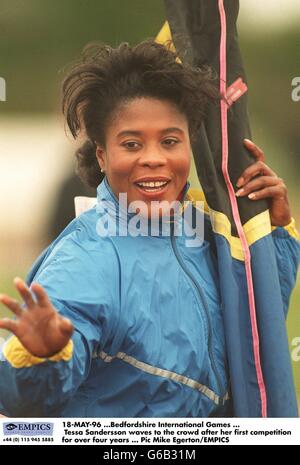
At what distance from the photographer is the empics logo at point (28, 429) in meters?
2.24

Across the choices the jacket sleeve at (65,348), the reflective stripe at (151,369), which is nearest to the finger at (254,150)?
the jacket sleeve at (65,348)

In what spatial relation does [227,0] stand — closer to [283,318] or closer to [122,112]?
[122,112]

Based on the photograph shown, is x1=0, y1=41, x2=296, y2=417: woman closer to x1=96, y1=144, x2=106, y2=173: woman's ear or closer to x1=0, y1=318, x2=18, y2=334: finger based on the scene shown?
x1=96, y1=144, x2=106, y2=173: woman's ear

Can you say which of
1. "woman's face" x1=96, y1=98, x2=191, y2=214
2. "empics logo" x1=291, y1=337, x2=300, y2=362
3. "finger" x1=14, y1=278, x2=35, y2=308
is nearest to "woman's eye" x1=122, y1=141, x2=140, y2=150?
"woman's face" x1=96, y1=98, x2=191, y2=214

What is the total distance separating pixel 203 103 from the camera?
2184 millimetres

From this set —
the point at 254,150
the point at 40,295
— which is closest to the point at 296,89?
the point at 254,150

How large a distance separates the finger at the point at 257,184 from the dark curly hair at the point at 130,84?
0.68 ft

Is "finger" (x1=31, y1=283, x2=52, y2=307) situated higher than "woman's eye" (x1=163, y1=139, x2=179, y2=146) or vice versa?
"woman's eye" (x1=163, y1=139, x2=179, y2=146)

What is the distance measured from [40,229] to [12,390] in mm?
558

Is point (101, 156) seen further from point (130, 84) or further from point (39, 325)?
point (39, 325)

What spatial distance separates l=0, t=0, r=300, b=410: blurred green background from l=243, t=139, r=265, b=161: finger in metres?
0.07

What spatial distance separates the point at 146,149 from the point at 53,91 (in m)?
0.35

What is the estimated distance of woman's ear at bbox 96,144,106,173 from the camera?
2.20 m
